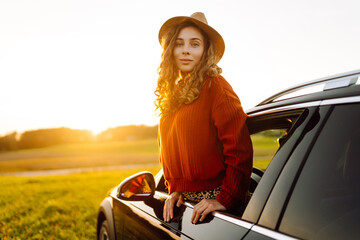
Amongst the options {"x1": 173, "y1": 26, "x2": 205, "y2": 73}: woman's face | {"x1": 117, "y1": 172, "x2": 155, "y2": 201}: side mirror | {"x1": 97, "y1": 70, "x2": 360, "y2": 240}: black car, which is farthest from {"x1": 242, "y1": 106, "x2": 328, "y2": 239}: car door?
{"x1": 117, "y1": 172, "x2": 155, "y2": 201}: side mirror

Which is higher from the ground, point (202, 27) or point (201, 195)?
point (202, 27)

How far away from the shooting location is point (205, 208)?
1.75 meters

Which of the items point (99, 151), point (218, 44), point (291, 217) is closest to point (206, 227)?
point (291, 217)

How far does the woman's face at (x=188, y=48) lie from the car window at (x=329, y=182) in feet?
3.81

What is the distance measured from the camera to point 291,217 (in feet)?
4.27

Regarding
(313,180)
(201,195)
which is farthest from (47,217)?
(313,180)

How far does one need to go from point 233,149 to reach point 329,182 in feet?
1.84

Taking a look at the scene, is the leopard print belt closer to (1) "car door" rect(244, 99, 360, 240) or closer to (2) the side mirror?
(2) the side mirror

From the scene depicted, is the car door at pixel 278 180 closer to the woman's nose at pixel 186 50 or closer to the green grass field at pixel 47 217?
the woman's nose at pixel 186 50

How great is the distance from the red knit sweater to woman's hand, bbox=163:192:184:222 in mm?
50

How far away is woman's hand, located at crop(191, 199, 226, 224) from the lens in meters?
1.74

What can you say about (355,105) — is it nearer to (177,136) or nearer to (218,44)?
(177,136)

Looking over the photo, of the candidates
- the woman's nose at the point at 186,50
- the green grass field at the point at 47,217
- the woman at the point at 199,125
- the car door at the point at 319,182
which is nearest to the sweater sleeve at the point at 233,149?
the woman at the point at 199,125

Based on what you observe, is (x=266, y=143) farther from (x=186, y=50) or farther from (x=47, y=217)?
(x=47, y=217)
